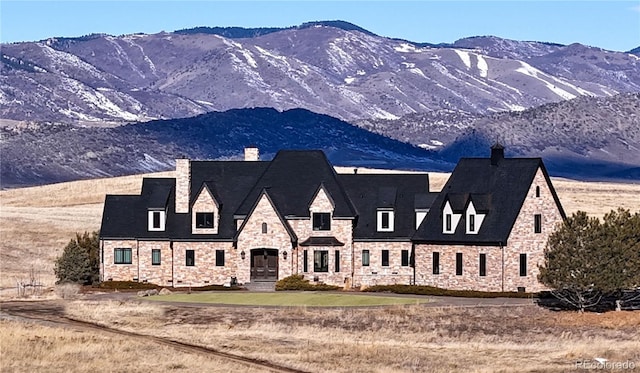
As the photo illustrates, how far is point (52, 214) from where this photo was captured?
4995 inches

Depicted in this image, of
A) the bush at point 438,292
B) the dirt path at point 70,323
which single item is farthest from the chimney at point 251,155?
the dirt path at point 70,323

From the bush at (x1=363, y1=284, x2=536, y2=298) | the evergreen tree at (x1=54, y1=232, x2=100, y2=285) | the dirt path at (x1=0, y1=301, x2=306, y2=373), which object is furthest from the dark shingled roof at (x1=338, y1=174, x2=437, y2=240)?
the dirt path at (x1=0, y1=301, x2=306, y2=373)

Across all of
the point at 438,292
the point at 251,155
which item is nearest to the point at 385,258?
the point at 438,292

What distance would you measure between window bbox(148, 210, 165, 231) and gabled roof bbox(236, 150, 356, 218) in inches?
189

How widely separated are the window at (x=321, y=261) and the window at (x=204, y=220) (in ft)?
22.1

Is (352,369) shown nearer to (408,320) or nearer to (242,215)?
(408,320)

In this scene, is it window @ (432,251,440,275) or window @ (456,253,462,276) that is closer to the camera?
window @ (456,253,462,276)

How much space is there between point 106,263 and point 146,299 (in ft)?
36.6

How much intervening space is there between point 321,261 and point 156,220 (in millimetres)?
10495

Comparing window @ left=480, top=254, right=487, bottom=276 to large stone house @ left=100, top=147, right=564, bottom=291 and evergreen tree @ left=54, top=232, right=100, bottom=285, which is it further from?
evergreen tree @ left=54, top=232, right=100, bottom=285

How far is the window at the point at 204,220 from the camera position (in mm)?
80188

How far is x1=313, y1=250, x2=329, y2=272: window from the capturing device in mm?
78562

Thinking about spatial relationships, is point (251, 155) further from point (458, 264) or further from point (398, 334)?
point (398, 334)

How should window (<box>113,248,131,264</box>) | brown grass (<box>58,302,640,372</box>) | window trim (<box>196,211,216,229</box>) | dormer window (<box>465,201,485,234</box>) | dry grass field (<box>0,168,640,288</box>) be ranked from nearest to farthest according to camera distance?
brown grass (<box>58,302,640,372</box>) < dormer window (<box>465,201,485,234</box>) < window trim (<box>196,211,216,229</box>) < window (<box>113,248,131,264</box>) < dry grass field (<box>0,168,640,288</box>)
